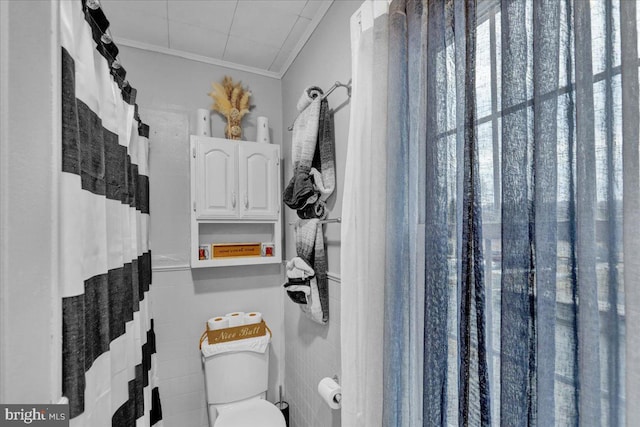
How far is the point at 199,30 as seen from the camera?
1.69 m

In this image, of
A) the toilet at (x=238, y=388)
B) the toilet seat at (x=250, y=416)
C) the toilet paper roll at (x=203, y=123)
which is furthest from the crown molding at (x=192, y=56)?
the toilet seat at (x=250, y=416)

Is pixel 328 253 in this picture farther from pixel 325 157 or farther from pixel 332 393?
pixel 332 393

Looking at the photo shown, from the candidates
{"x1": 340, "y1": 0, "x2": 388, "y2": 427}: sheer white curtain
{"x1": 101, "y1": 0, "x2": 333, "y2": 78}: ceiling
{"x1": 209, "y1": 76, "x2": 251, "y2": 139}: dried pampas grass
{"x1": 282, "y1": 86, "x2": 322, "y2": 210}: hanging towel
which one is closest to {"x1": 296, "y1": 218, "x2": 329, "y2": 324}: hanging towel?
{"x1": 282, "y1": 86, "x2": 322, "y2": 210}: hanging towel

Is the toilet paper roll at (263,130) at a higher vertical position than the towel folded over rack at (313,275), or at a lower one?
higher

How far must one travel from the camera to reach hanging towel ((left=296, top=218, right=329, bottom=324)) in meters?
1.39

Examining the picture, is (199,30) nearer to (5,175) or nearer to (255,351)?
(5,175)

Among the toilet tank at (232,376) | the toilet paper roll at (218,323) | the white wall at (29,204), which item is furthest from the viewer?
the toilet paper roll at (218,323)

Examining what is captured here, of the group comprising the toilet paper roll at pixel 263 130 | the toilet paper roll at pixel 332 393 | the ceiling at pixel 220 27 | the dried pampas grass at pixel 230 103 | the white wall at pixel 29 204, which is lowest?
the toilet paper roll at pixel 332 393

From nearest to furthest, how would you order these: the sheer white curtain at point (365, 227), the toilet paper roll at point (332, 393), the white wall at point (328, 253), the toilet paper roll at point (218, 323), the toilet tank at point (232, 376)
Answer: the sheer white curtain at point (365, 227)
the toilet paper roll at point (332, 393)
the white wall at point (328, 253)
the toilet tank at point (232, 376)
the toilet paper roll at point (218, 323)

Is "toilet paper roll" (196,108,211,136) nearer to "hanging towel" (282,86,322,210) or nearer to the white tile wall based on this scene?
"hanging towel" (282,86,322,210)

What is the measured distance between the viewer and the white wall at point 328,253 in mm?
1353

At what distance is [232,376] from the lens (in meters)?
1.68

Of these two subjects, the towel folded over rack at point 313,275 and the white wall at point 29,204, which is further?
the towel folded over rack at point 313,275

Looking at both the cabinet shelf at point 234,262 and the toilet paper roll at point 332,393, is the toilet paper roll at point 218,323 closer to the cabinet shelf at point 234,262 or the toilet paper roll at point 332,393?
the cabinet shelf at point 234,262
